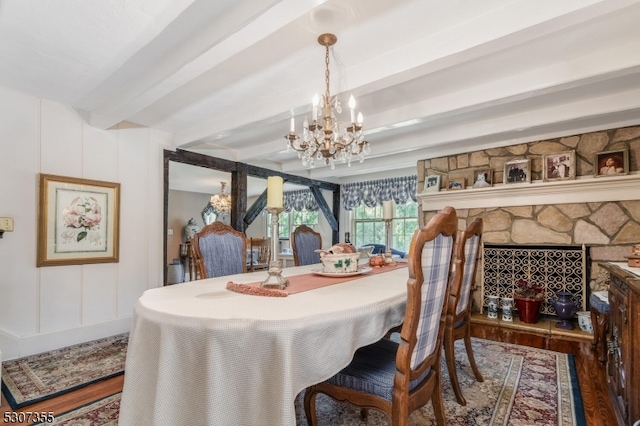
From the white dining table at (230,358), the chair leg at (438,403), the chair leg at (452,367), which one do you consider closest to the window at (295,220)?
the chair leg at (452,367)

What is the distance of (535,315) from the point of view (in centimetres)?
348

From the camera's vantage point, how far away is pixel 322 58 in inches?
84.4

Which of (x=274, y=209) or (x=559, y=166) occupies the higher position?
(x=559, y=166)

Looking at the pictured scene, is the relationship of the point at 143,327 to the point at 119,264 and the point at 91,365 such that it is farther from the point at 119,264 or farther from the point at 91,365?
the point at 119,264

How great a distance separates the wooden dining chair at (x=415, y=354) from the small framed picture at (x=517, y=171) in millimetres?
3131

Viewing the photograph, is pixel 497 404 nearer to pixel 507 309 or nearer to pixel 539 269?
pixel 507 309

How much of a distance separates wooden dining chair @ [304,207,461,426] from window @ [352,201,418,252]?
4511 mm

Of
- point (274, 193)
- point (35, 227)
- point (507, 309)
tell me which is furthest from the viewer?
point (507, 309)

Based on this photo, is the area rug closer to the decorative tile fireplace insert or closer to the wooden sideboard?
the wooden sideboard

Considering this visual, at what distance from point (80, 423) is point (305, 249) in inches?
73.2

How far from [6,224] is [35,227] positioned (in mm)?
202

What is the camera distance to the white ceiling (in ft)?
5.38

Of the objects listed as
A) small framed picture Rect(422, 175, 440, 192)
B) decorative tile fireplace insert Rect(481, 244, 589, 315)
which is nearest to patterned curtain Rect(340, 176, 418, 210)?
small framed picture Rect(422, 175, 440, 192)

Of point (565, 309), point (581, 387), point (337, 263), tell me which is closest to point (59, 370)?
point (337, 263)
